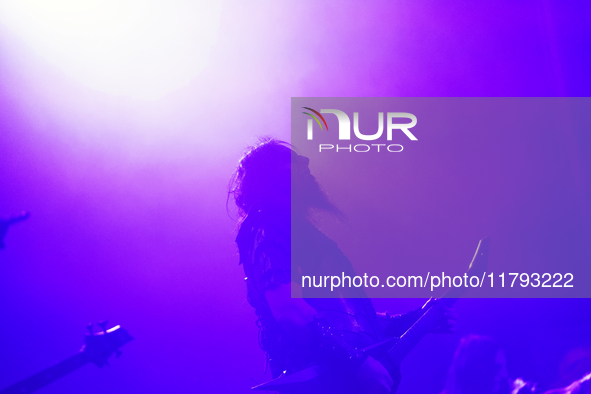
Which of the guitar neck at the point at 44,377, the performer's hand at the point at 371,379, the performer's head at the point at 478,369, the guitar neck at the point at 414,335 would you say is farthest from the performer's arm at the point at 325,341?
the guitar neck at the point at 44,377

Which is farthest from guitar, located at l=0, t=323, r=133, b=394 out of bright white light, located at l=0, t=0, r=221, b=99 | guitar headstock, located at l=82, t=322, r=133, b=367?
bright white light, located at l=0, t=0, r=221, b=99

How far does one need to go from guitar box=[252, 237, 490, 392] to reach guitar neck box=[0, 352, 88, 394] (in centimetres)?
165

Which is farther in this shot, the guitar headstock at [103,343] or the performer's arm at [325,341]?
the guitar headstock at [103,343]

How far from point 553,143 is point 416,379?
167cm

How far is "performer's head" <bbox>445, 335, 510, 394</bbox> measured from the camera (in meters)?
1.51

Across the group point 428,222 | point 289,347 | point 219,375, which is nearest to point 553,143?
point 428,222

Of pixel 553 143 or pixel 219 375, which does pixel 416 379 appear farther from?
pixel 553 143

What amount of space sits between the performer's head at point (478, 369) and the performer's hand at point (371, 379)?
3.81 ft

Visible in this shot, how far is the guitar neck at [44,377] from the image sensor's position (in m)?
1.77

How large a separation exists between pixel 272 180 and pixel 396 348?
77 centimetres

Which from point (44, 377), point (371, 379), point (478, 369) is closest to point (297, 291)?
point (371, 379)

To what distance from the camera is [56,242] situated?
6.37 ft

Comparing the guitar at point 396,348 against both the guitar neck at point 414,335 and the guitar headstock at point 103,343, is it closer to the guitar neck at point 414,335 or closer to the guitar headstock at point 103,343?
the guitar neck at point 414,335

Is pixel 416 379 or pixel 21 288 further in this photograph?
pixel 21 288
